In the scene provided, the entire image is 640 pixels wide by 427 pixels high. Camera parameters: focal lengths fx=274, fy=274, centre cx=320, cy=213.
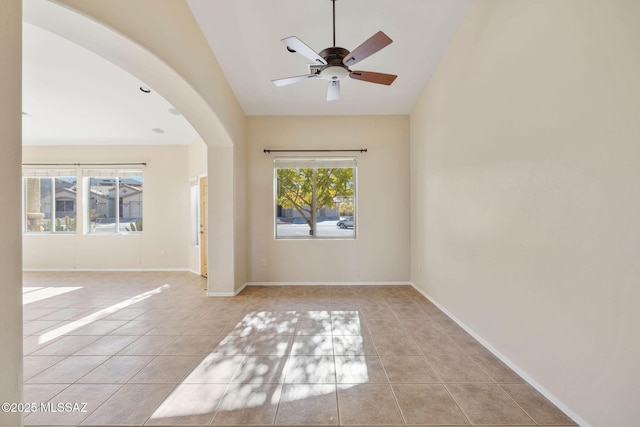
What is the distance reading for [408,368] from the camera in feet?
7.72

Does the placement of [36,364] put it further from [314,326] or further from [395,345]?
[395,345]

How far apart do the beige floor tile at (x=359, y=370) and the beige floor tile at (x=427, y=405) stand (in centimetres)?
17

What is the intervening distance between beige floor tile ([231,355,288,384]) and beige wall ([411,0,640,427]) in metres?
2.00

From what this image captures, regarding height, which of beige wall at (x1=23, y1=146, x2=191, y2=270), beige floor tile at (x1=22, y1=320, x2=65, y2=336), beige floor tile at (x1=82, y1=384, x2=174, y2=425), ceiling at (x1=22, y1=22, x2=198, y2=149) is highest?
ceiling at (x1=22, y1=22, x2=198, y2=149)

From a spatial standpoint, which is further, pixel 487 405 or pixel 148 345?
pixel 148 345

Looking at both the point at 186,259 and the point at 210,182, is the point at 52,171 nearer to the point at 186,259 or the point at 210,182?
the point at 186,259

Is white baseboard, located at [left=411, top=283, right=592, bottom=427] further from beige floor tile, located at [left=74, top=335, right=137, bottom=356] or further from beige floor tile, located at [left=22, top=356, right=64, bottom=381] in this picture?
beige floor tile, located at [left=22, top=356, right=64, bottom=381]

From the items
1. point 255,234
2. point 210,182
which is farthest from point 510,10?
point 255,234

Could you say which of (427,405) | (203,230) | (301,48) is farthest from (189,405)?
(203,230)

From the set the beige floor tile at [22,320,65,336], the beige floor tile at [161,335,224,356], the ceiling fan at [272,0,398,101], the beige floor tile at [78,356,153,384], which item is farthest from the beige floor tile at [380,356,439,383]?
the beige floor tile at [22,320,65,336]

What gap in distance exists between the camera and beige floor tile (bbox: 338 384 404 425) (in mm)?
1773

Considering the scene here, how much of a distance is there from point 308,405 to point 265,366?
0.62 m

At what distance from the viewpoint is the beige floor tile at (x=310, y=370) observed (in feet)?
7.21

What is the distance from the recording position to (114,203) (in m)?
6.32
